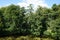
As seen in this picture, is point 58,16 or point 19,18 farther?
point 19,18

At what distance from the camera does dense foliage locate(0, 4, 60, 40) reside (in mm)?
44312

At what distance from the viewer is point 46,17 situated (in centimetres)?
4575

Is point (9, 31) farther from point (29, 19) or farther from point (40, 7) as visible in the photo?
point (40, 7)

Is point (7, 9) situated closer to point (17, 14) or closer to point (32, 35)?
point (17, 14)

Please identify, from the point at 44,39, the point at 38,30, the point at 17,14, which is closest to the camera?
the point at 44,39

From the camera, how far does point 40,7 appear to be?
49.6 metres

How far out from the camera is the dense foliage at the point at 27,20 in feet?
145

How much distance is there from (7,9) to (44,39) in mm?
13087

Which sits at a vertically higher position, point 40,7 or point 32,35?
point 40,7

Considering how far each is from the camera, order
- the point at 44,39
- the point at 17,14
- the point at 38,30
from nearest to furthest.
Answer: the point at 44,39 → the point at 38,30 → the point at 17,14

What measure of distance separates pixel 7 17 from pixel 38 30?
8.32 metres

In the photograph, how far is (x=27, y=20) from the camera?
4866 centimetres

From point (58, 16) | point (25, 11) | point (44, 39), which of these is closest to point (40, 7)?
point (25, 11)

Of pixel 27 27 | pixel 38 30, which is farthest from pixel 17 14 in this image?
pixel 38 30
